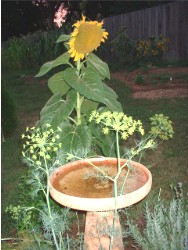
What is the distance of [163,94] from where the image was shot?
22.6 ft

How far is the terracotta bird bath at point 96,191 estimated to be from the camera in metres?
1.74

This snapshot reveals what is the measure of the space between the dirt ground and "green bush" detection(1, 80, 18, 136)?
9.25 feet

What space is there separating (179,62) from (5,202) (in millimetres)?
8125

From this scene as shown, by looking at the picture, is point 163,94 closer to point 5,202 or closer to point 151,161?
point 151,161

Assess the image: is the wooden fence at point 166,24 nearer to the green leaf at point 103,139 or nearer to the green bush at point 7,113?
the green bush at point 7,113

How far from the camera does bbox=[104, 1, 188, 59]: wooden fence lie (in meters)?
11.0

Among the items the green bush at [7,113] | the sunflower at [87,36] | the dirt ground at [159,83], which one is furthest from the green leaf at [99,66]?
the dirt ground at [159,83]

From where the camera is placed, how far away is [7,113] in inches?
193

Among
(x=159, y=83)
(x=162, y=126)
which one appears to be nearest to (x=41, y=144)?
(x=162, y=126)

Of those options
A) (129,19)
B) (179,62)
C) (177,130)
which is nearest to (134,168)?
(177,130)

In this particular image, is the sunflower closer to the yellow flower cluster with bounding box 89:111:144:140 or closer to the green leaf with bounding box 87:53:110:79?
the green leaf with bounding box 87:53:110:79

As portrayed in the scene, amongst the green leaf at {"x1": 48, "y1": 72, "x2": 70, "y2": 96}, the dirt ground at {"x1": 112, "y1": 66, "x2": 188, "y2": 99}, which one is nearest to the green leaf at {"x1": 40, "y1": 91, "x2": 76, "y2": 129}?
the green leaf at {"x1": 48, "y1": 72, "x2": 70, "y2": 96}

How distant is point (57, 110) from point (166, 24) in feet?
32.4

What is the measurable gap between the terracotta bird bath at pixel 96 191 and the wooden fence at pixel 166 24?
9.57 m
